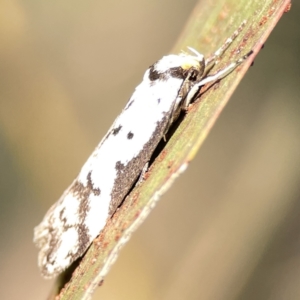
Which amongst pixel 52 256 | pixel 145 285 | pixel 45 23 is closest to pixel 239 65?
pixel 52 256

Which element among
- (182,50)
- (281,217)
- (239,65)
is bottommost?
(281,217)

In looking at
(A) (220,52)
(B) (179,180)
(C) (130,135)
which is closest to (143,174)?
(C) (130,135)

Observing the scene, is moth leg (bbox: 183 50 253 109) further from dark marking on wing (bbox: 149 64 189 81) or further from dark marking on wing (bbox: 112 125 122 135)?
dark marking on wing (bbox: 112 125 122 135)

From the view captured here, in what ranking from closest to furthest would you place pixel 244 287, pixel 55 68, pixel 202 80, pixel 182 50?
pixel 202 80, pixel 182 50, pixel 244 287, pixel 55 68

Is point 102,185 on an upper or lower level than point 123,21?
lower

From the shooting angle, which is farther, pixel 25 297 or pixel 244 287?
pixel 25 297

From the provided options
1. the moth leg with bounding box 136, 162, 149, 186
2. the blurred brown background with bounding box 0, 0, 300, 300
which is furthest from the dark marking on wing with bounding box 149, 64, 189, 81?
the blurred brown background with bounding box 0, 0, 300, 300

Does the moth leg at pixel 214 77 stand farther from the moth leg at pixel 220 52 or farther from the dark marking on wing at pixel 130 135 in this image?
the dark marking on wing at pixel 130 135

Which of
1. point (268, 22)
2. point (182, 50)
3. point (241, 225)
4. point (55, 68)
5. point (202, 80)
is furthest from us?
point (55, 68)

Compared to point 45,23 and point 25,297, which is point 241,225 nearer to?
Answer: point 25,297
